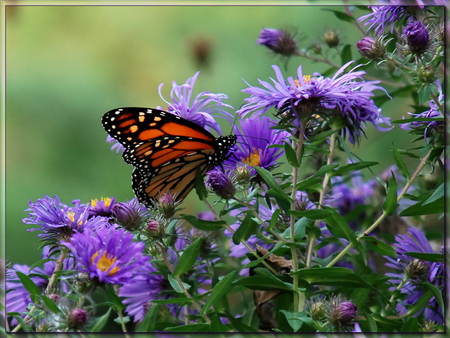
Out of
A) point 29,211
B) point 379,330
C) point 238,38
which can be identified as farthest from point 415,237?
point 238,38

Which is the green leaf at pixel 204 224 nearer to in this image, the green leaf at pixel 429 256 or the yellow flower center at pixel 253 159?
the yellow flower center at pixel 253 159

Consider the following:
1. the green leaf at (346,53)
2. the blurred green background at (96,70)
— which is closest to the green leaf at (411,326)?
the green leaf at (346,53)

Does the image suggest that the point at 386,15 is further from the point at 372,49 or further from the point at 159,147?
the point at 159,147

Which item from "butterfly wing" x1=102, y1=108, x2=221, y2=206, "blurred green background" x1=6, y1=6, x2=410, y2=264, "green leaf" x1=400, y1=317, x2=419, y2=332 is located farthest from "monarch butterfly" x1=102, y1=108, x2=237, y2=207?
"blurred green background" x1=6, y1=6, x2=410, y2=264

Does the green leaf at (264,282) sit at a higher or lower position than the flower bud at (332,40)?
lower

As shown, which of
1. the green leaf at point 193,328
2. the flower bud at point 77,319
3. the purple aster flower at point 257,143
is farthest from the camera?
the purple aster flower at point 257,143

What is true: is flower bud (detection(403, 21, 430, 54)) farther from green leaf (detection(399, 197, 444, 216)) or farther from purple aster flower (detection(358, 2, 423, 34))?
green leaf (detection(399, 197, 444, 216))

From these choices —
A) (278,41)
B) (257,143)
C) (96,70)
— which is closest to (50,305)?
(257,143)
